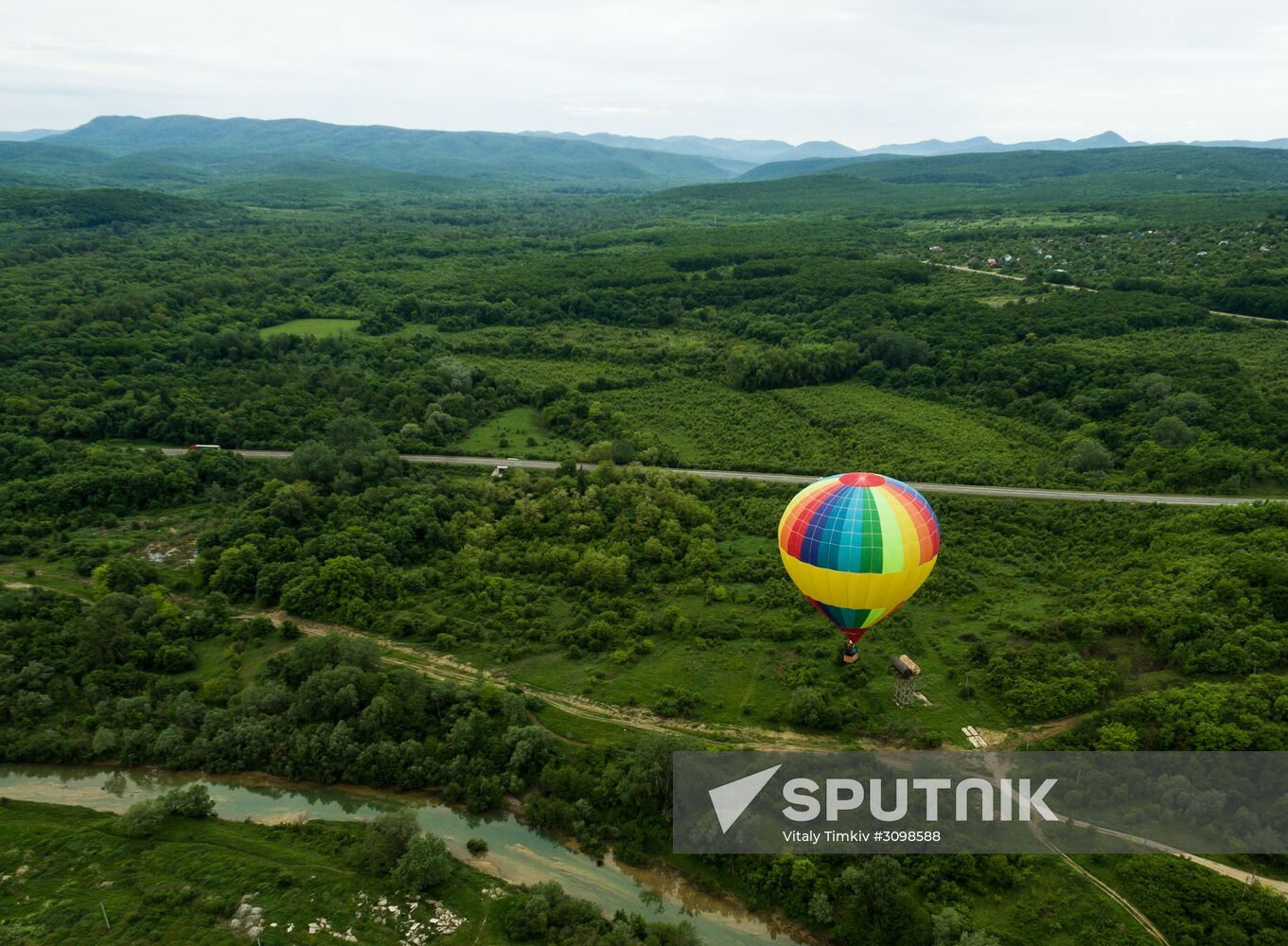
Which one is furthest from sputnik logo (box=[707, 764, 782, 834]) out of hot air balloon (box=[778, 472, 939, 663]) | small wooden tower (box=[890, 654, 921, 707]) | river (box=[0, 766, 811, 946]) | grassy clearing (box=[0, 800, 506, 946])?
grassy clearing (box=[0, 800, 506, 946])

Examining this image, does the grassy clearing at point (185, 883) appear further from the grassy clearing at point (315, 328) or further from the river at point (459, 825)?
the grassy clearing at point (315, 328)

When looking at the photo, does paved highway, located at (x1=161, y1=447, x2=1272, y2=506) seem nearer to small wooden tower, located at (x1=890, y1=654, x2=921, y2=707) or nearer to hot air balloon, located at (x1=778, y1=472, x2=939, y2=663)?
small wooden tower, located at (x1=890, y1=654, x2=921, y2=707)

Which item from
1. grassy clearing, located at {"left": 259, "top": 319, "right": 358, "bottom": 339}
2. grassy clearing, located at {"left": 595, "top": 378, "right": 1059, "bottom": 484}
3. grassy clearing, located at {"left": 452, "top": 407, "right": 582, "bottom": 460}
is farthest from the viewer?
grassy clearing, located at {"left": 259, "top": 319, "right": 358, "bottom": 339}

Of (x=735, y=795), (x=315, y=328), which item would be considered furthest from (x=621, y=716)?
(x=315, y=328)

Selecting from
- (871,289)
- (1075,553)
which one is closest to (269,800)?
(1075,553)

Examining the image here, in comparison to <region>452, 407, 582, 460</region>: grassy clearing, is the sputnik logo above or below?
below

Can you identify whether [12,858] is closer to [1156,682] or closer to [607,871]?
[607,871]

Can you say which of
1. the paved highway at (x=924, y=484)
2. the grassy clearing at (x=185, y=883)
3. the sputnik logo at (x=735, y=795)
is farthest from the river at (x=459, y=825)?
the paved highway at (x=924, y=484)
